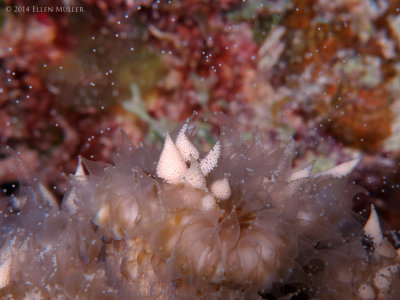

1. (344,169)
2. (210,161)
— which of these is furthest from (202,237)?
(344,169)

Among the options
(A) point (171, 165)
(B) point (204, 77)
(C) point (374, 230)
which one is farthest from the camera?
(B) point (204, 77)

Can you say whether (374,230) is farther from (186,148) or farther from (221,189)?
(186,148)

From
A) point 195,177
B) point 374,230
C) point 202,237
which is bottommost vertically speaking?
point 374,230

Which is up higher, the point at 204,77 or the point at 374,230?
the point at 374,230

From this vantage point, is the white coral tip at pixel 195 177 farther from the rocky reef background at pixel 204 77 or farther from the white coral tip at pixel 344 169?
the rocky reef background at pixel 204 77

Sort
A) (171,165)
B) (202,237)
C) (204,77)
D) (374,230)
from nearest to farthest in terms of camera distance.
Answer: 1. (202,237)
2. (171,165)
3. (374,230)
4. (204,77)

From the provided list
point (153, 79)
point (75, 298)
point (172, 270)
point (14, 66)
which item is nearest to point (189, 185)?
point (172, 270)

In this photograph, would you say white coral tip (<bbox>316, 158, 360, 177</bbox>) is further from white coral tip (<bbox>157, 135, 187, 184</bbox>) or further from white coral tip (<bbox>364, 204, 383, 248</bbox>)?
white coral tip (<bbox>157, 135, 187, 184</bbox>)
